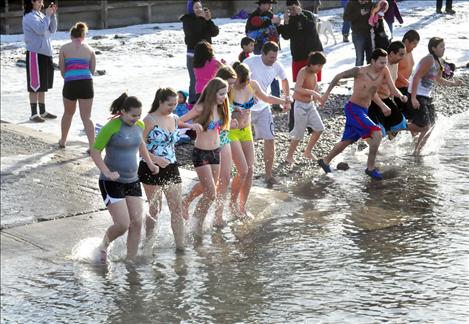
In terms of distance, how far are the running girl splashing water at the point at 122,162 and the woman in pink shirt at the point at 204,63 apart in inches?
124

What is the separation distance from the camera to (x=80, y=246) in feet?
28.6

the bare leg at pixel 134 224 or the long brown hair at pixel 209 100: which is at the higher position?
the long brown hair at pixel 209 100

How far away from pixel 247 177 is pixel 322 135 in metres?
4.16

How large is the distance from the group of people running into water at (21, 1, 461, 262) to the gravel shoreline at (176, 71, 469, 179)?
0.24 m

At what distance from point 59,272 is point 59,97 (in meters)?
8.18

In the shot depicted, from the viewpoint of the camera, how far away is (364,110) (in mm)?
11656

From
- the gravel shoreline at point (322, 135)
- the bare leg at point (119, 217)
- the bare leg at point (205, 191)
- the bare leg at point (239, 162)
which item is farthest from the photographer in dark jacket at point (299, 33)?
the bare leg at point (119, 217)

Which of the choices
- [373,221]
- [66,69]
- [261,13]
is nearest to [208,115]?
[373,221]

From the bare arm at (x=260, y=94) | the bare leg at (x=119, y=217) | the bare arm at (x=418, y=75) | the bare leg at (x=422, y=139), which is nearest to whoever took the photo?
the bare leg at (x=119, y=217)

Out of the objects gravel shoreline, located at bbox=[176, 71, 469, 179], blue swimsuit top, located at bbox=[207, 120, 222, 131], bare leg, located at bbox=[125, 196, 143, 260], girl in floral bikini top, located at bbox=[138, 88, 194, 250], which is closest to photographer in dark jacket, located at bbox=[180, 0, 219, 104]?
gravel shoreline, located at bbox=[176, 71, 469, 179]

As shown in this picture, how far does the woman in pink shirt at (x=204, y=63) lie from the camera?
11363 mm

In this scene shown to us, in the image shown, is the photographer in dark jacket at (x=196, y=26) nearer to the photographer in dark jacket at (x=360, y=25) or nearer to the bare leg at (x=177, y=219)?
the photographer in dark jacket at (x=360, y=25)

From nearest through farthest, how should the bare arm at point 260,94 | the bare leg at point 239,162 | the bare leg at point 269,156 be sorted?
the bare leg at point 239,162 < the bare arm at point 260,94 < the bare leg at point 269,156

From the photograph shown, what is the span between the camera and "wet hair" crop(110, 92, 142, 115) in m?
8.09
